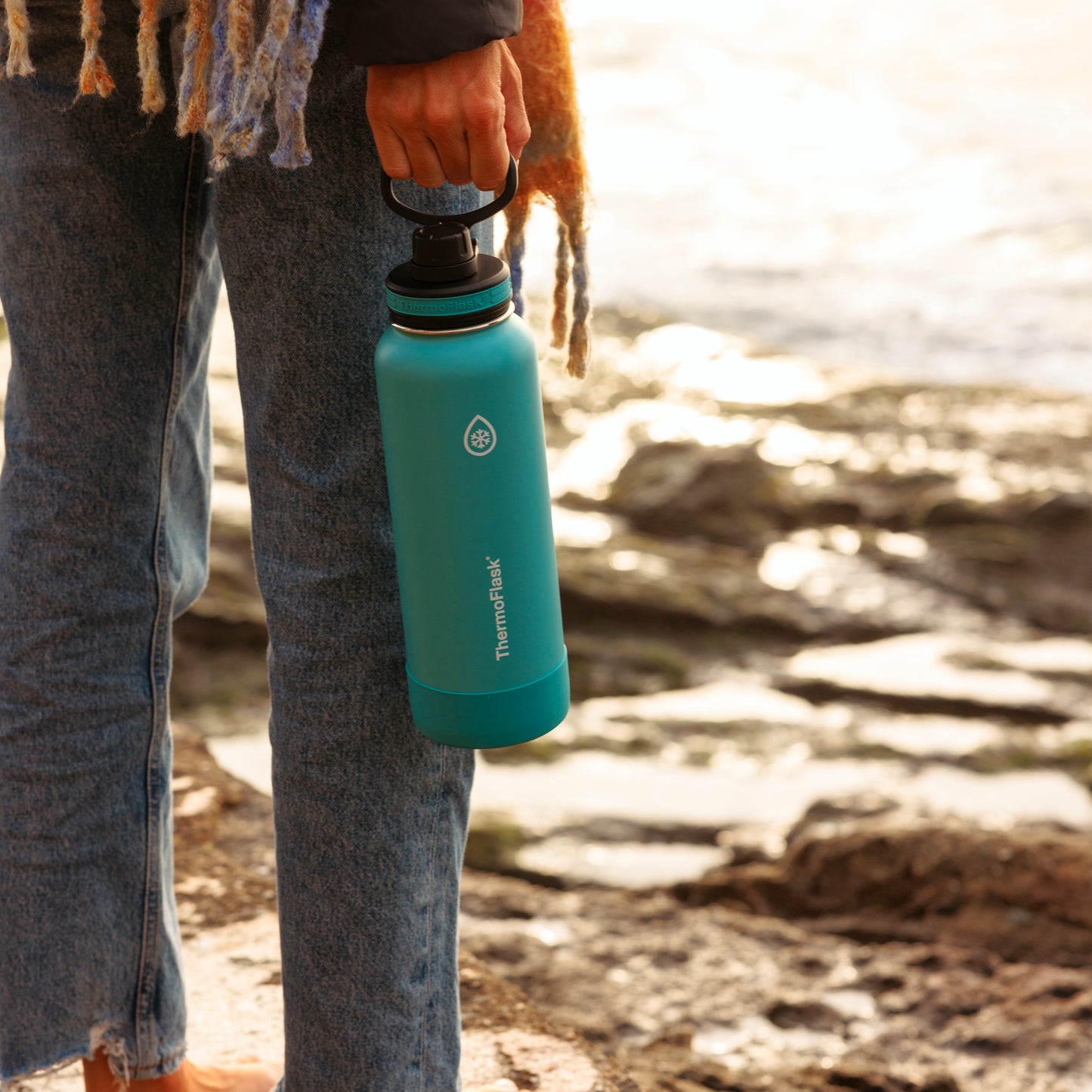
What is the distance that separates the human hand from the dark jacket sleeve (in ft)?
0.06

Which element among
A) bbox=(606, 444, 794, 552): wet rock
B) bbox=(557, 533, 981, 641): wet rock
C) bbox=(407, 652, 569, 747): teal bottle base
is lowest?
bbox=(557, 533, 981, 641): wet rock

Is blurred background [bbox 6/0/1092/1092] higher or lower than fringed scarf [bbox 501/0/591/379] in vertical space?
lower

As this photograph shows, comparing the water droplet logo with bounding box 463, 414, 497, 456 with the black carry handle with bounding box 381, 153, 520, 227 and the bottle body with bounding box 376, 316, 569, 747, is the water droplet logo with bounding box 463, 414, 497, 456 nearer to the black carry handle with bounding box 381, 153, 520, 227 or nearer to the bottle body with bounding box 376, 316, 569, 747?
the bottle body with bounding box 376, 316, 569, 747

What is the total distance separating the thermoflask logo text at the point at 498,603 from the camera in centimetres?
112

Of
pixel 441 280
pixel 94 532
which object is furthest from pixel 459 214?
pixel 94 532

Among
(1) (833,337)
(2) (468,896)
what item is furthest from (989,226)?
(2) (468,896)

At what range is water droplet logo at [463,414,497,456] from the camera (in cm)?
108

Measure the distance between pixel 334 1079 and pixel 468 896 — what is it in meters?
1.29

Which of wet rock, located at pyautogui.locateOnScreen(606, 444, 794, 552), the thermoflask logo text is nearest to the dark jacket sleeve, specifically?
the thermoflask logo text

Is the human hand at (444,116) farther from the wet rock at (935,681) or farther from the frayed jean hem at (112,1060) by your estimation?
the wet rock at (935,681)

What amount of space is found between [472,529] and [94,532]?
406 millimetres

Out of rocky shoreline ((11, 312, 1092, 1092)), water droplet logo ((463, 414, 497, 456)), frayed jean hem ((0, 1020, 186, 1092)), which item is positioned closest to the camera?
water droplet logo ((463, 414, 497, 456))

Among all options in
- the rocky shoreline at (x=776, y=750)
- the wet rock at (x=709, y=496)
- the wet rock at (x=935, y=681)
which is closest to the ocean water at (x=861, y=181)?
the wet rock at (x=709, y=496)

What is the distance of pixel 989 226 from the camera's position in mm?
7207
